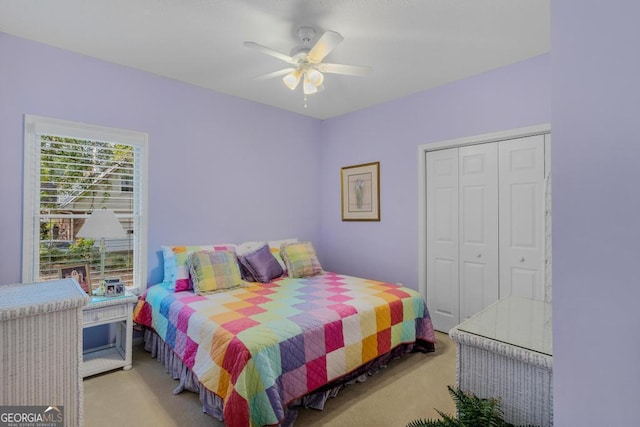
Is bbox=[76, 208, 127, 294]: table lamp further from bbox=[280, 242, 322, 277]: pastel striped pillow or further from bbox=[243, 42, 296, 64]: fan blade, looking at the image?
bbox=[243, 42, 296, 64]: fan blade

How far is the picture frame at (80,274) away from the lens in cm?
256

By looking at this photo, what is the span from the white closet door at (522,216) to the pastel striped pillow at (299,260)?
6.17 ft

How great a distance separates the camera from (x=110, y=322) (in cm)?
258

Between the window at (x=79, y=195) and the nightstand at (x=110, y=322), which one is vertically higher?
the window at (x=79, y=195)

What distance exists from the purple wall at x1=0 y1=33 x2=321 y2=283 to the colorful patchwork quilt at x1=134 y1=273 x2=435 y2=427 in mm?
866

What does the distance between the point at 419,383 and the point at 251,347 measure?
1406 millimetres

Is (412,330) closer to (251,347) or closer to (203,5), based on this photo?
(251,347)

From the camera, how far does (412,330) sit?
9.11 ft

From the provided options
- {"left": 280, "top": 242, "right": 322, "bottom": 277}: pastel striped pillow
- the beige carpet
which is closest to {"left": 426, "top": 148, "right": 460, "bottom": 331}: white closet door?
the beige carpet

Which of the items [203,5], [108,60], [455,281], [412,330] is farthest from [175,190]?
[455,281]

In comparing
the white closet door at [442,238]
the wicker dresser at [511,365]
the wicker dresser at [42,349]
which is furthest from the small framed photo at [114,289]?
the white closet door at [442,238]

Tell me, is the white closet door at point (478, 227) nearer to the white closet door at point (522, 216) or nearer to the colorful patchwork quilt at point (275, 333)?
the white closet door at point (522, 216)

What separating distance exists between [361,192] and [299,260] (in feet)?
4.01

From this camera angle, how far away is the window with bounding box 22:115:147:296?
2.51 m
